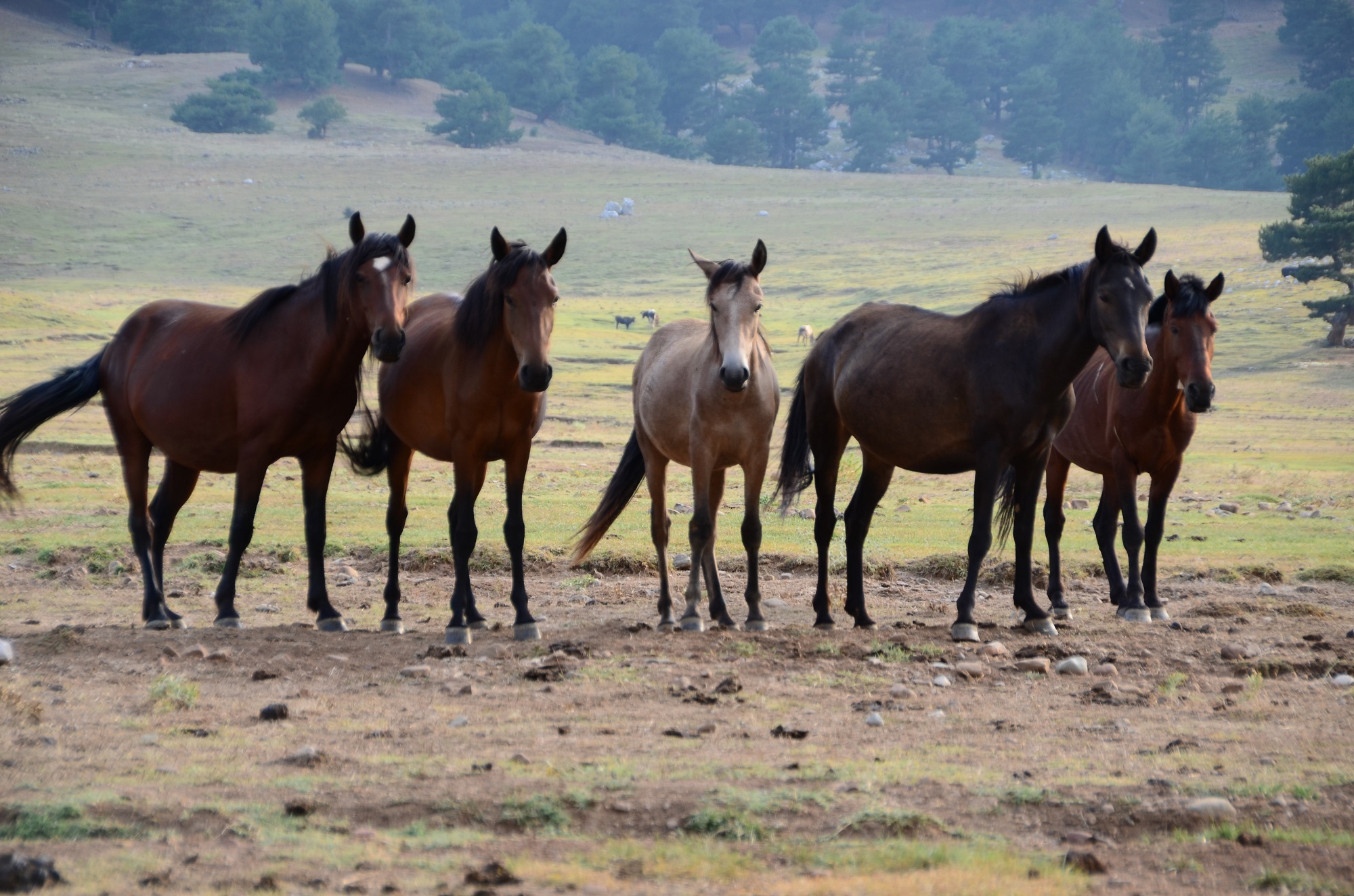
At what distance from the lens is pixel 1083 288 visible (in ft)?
27.0

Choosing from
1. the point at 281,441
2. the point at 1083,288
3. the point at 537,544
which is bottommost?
the point at 537,544

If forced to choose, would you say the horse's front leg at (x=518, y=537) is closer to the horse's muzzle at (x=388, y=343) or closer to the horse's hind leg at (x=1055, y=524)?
the horse's muzzle at (x=388, y=343)

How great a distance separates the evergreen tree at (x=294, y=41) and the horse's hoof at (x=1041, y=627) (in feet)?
337

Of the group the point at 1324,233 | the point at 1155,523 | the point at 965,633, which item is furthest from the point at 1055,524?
the point at 1324,233

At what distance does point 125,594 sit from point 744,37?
478 feet

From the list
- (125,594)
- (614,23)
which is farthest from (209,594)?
(614,23)

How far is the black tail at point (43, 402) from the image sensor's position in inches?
365

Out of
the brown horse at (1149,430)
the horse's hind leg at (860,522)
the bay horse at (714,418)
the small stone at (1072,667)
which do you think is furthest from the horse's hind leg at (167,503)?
the brown horse at (1149,430)

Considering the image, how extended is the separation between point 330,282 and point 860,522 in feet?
12.9

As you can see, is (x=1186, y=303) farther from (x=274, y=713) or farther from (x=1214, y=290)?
(x=274, y=713)

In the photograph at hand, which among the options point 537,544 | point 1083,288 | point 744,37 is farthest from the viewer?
point 744,37

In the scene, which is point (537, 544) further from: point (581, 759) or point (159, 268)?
point (159, 268)

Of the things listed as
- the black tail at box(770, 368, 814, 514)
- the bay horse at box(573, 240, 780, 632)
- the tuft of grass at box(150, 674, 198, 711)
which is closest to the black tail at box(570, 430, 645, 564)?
the bay horse at box(573, 240, 780, 632)

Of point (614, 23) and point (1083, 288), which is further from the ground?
point (614, 23)
